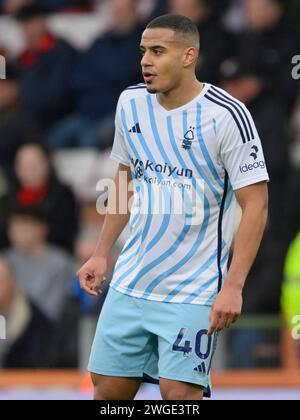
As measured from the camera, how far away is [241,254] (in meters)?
5.25

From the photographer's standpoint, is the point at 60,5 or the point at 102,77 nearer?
the point at 102,77

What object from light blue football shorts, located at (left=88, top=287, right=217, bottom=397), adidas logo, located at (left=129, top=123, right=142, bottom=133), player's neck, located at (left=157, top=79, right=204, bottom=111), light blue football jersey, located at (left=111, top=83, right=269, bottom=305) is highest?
player's neck, located at (left=157, top=79, right=204, bottom=111)

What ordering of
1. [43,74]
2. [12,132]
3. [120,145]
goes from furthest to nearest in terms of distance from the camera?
[43,74] → [12,132] → [120,145]

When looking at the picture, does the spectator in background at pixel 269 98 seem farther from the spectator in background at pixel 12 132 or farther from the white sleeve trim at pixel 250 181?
the white sleeve trim at pixel 250 181

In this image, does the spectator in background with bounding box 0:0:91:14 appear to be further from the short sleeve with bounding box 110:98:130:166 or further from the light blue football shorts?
the light blue football shorts

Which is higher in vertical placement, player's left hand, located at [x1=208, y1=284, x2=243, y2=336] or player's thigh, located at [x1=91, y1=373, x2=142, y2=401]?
player's left hand, located at [x1=208, y1=284, x2=243, y2=336]

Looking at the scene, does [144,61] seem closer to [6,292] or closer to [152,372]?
[152,372]

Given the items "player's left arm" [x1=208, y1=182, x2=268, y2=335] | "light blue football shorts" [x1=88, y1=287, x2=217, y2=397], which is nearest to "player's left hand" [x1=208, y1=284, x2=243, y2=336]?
"player's left arm" [x1=208, y1=182, x2=268, y2=335]

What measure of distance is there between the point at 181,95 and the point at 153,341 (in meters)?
1.10

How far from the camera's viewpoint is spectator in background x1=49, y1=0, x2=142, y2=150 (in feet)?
35.2

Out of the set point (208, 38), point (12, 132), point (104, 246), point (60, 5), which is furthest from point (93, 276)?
point (60, 5)

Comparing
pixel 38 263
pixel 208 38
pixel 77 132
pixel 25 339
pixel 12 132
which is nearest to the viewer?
pixel 25 339

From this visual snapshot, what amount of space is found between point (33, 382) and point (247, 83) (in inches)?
115

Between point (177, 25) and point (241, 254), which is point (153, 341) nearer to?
point (241, 254)
